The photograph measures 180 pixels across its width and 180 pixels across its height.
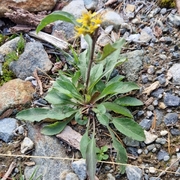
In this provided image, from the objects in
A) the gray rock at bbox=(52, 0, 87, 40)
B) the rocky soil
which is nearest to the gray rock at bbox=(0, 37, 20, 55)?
the rocky soil

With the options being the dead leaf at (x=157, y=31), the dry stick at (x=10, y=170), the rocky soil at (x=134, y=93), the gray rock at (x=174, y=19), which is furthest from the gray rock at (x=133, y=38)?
the dry stick at (x=10, y=170)

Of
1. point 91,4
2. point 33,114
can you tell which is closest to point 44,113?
point 33,114

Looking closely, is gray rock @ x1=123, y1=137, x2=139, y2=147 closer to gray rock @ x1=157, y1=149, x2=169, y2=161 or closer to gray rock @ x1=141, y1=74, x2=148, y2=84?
gray rock @ x1=157, y1=149, x2=169, y2=161

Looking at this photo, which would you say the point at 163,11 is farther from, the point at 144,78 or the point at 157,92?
the point at 157,92

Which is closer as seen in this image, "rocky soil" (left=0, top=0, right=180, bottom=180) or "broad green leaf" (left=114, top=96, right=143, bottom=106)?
"rocky soil" (left=0, top=0, right=180, bottom=180)

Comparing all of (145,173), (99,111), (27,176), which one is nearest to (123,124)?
(99,111)

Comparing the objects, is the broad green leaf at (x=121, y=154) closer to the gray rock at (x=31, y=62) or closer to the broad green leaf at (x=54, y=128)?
the broad green leaf at (x=54, y=128)
